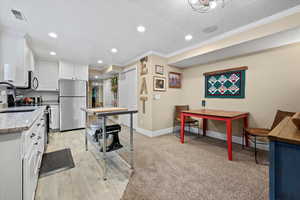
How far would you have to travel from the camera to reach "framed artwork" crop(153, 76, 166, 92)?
138 inches

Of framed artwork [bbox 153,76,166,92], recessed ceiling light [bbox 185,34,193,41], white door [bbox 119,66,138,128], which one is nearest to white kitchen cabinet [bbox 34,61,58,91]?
white door [bbox 119,66,138,128]

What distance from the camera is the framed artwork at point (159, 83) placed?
3494 mm

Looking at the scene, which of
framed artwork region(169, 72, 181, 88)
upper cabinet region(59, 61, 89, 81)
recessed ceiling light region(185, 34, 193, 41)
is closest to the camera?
recessed ceiling light region(185, 34, 193, 41)

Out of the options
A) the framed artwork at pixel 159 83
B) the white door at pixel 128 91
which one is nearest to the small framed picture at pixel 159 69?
the framed artwork at pixel 159 83

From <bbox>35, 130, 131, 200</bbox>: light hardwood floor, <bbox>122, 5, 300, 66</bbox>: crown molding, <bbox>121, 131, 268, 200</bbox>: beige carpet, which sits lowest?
<bbox>35, 130, 131, 200</bbox>: light hardwood floor

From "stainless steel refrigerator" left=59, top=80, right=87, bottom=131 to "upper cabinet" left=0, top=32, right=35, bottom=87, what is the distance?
1.46 meters

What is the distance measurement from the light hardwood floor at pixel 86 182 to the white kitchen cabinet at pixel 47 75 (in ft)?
10.0

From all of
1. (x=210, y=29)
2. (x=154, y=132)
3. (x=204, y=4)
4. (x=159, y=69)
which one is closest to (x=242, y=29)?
(x=210, y=29)

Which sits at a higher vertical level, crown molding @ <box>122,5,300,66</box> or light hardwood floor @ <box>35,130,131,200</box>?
crown molding @ <box>122,5,300,66</box>

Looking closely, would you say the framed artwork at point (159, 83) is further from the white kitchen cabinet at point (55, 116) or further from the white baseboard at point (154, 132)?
the white kitchen cabinet at point (55, 116)

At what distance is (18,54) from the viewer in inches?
96.5

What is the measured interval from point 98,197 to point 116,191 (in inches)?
8.1

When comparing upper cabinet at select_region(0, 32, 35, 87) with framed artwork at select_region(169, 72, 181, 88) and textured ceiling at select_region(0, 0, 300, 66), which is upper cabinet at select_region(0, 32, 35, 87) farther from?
framed artwork at select_region(169, 72, 181, 88)

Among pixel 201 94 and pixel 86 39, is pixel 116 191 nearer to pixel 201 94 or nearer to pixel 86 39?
pixel 86 39
